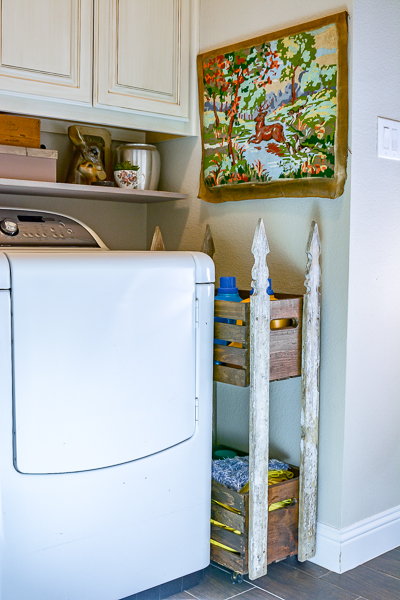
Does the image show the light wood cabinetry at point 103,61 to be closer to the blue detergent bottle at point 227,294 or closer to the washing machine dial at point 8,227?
the washing machine dial at point 8,227

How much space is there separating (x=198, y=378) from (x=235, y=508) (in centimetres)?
42

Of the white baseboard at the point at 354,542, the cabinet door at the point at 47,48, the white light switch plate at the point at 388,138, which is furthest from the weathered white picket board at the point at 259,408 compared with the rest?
the cabinet door at the point at 47,48

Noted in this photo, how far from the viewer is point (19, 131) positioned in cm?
195

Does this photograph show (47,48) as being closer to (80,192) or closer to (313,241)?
(80,192)

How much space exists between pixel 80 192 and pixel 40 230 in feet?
1.03

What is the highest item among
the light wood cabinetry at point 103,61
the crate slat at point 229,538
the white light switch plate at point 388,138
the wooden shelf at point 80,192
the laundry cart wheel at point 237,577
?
the light wood cabinetry at point 103,61

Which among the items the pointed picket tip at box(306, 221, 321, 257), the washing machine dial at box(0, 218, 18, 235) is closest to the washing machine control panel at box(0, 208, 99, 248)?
the washing machine dial at box(0, 218, 18, 235)

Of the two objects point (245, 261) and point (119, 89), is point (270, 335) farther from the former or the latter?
point (119, 89)

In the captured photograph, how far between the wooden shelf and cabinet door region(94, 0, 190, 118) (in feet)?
0.96

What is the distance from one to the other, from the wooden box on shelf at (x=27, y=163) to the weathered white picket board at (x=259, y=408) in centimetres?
75

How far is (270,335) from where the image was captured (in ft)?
5.97

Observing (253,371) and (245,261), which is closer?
(253,371)

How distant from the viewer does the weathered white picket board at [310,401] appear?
188cm

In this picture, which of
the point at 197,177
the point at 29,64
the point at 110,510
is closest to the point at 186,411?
the point at 110,510
